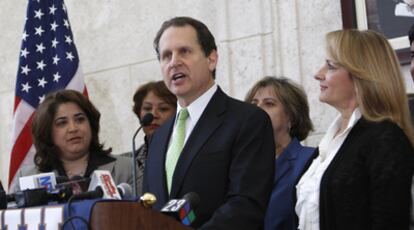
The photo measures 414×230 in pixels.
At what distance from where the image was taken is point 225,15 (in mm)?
6336

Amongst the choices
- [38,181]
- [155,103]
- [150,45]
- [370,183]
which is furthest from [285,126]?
[150,45]

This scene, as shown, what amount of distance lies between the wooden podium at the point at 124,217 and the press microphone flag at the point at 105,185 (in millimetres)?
250

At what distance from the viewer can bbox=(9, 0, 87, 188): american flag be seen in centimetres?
Result: 612

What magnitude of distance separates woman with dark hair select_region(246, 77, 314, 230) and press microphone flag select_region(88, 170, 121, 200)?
55.9 inches

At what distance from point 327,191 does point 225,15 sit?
2925mm

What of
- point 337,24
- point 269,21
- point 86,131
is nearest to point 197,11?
point 269,21

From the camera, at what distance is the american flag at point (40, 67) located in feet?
20.1

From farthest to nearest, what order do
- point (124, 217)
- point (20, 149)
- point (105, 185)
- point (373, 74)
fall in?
point (20, 149) < point (373, 74) < point (105, 185) < point (124, 217)

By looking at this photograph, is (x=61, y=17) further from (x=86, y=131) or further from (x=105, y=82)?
(x=86, y=131)

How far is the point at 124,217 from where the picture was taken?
278 cm

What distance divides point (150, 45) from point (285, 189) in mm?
2856

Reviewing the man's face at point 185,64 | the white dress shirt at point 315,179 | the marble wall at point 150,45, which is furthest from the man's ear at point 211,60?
the marble wall at point 150,45

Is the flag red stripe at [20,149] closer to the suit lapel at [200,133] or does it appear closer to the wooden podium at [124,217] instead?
the suit lapel at [200,133]

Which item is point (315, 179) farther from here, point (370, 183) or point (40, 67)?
point (40, 67)
